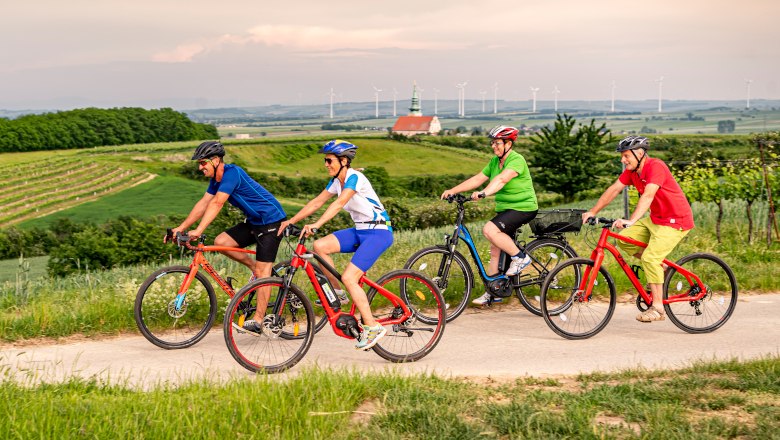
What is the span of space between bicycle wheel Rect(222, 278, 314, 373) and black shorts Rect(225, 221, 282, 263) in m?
0.55

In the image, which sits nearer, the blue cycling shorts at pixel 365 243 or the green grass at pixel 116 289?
the blue cycling shorts at pixel 365 243

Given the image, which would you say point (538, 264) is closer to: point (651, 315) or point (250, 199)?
point (651, 315)

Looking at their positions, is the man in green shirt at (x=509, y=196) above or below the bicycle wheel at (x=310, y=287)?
above

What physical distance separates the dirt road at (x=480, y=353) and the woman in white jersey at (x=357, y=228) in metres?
0.50

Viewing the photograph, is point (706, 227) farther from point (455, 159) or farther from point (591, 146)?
point (455, 159)

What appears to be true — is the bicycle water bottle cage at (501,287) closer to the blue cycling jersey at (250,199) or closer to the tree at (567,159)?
the blue cycling jersey at (250,199)

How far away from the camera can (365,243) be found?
23.7ft

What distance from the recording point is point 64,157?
106 m

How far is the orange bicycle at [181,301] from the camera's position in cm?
771

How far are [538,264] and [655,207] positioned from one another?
1.44 meters

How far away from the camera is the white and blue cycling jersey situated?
7.21 meters

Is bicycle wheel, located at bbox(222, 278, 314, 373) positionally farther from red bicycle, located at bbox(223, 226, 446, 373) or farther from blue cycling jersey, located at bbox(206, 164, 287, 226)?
blue cycling jersey, located at bbox(206, 164, 287, 226)

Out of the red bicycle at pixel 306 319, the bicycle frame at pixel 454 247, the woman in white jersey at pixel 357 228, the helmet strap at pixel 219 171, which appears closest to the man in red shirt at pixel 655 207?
the bicycle frame at pixel 454 247

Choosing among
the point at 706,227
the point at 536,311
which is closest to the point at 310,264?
the point at 536,311
